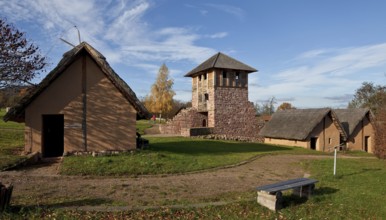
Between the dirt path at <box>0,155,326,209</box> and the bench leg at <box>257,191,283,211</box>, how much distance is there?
1.19 metres

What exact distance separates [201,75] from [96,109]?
25.0 meters

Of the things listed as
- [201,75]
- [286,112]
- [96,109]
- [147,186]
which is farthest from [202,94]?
[147,186]

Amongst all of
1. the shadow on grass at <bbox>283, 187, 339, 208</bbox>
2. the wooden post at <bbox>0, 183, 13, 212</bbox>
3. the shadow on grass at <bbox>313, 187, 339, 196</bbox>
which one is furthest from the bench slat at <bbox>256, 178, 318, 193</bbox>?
the wooden post at <bbox>0, 183, 13, 212</bbox>

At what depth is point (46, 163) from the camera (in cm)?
1322

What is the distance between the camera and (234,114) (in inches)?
1437

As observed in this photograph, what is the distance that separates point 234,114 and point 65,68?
2518 cm

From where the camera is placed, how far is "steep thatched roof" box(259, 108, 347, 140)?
2758cm

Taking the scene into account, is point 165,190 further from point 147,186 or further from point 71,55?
point 71,55

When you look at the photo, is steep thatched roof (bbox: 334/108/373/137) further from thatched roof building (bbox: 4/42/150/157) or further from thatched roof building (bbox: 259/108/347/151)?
thatched roof building (bbox: 4/42/150/157)

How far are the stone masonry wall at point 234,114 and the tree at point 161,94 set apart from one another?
19.2 m

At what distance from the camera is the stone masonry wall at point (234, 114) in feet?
116

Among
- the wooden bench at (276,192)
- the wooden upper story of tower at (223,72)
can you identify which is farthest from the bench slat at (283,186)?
the wooden upper story of tower at (223,72)

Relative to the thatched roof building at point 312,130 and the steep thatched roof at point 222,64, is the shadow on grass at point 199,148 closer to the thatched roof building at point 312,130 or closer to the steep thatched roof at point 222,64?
the thatched roof building at point 312,130

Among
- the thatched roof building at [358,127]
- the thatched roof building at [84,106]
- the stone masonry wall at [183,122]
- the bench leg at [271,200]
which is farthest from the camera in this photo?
the stone masonry wall at [183,122]
